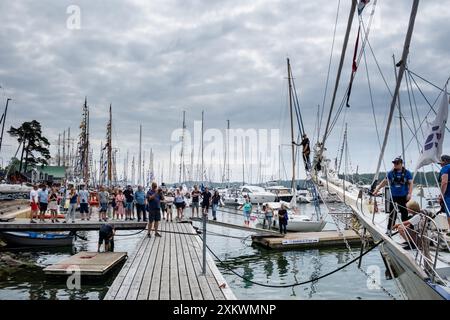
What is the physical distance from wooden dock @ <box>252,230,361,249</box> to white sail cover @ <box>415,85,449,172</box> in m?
15.8

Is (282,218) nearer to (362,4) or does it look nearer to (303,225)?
(303,225)

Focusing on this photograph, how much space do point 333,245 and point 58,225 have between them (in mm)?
15367

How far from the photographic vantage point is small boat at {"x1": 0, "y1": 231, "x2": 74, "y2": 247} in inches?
816

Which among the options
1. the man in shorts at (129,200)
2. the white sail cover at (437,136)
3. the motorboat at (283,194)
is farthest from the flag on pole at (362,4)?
the motorboat at (283,194)

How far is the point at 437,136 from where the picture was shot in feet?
22.6

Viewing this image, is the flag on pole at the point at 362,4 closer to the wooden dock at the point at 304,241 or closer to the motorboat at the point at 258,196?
the wooden dock at the point at 304,241

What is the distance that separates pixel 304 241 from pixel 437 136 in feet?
54.8

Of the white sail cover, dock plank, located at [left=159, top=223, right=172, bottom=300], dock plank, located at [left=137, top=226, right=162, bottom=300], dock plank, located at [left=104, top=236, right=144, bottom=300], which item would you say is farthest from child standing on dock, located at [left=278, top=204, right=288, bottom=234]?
the white sail cover

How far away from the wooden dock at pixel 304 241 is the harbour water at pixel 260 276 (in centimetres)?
42

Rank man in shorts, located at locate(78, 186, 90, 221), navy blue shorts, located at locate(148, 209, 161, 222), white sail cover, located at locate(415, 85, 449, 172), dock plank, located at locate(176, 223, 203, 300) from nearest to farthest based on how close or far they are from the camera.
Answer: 1. white sail cover, located at locate(415, 85, 449, 172)
2. dock plank, located at locate(176, 223, 203, 300)
3. navy blue shorts, located at locate(148, 209, 161, 222)
4. man in shorts, located at locate(78, 186, 90, 221)

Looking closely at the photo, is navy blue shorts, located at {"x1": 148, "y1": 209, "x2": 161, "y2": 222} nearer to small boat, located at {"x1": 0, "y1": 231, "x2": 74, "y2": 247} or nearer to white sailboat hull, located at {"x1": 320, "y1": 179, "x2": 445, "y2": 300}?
small boat, located at {"x1": 0, "y1": 231, "x2": 74, "y2": 247}

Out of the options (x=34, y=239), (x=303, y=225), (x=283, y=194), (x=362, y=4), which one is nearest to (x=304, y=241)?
(x=303, y=225)

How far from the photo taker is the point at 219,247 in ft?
77.3
